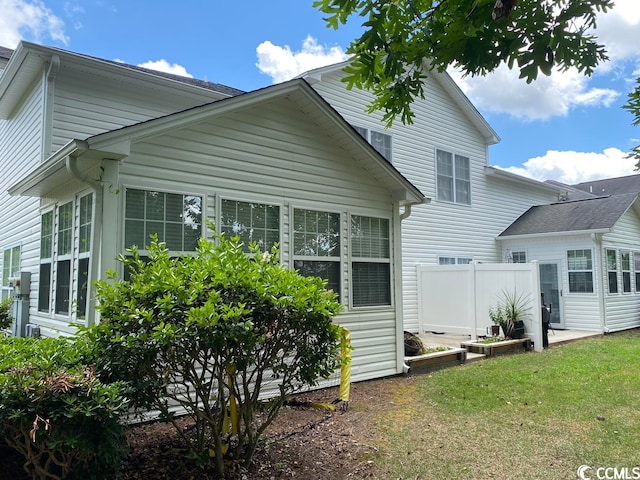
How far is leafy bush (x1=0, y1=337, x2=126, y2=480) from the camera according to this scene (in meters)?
2.92

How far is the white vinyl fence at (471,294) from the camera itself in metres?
10.4

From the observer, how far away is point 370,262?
7445mm

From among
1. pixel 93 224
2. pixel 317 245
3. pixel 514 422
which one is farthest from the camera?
pixel 317 245

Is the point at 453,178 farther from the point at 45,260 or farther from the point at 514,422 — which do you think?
the point at 45,260

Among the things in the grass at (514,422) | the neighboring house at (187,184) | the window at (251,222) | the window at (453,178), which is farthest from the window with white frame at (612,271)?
the window at (251,222)

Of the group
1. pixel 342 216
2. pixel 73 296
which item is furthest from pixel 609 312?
pixel 73 296

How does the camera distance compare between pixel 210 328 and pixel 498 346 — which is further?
pixel 498 346

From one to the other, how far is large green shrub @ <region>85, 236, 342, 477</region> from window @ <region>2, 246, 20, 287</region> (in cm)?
651

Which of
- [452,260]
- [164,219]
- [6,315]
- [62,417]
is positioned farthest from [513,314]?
[6,315]

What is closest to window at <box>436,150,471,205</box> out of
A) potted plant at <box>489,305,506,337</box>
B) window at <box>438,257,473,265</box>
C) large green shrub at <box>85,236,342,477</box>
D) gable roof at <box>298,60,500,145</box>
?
gable roof at <box>298,60,500,145</box>

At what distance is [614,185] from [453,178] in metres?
24.5

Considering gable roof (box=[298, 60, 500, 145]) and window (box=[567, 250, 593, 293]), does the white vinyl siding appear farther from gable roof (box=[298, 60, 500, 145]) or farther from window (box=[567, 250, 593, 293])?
window (box=[567, 250, 593, 293])

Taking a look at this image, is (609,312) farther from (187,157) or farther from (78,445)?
(78,445)

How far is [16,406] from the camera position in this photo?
9.63 feet
